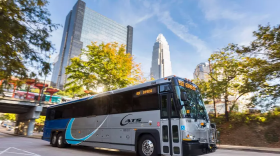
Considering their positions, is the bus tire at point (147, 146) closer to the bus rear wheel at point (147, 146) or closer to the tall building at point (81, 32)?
the bus rear wheel at point (147, 146)

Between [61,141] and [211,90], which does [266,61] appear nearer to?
[211,90]

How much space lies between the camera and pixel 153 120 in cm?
799

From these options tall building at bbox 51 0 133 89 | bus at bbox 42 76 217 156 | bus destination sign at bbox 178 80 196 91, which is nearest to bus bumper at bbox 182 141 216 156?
bus at bbox 42 76 217 156

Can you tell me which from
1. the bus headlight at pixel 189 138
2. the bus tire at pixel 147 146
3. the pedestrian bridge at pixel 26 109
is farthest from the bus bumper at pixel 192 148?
the pedestrian bridge at pixel 26 109

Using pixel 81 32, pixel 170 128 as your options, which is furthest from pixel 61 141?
pixel 81 32

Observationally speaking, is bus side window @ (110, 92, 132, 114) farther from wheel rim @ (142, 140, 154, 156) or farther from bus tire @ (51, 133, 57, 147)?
bus tire @ (51, 133, 57, 147)

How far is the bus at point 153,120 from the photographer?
23.6 feet

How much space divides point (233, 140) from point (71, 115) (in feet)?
53.9

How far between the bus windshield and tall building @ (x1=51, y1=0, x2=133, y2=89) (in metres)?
113

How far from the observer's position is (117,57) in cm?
2370

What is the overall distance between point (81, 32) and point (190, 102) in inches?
5056

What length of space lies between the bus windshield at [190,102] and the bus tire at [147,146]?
1.87 metres

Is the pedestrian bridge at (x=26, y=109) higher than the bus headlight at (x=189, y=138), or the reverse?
the pedestrian bridge at (x=26, y=109)

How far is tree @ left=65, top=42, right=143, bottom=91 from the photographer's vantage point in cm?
2297
